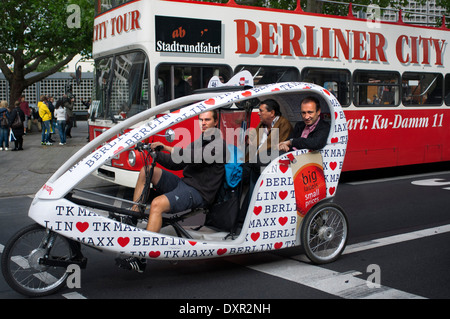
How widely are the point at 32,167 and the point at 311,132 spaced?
32.7 ft

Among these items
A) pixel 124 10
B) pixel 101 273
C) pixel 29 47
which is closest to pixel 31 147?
pixel 29 47

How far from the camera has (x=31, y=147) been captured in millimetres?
18406

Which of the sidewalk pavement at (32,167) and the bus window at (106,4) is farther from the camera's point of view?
the sidewalk pavement at (32,167)

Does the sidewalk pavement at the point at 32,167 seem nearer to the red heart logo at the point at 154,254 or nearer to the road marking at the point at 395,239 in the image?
the road marking at the point at 395,239

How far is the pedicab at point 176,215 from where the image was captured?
443cm

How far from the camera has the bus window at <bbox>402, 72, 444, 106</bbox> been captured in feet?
39.0

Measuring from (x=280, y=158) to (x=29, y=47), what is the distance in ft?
68.4

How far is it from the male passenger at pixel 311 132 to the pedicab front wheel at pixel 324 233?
24.4 inches

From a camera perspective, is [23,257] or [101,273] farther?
[101,273]

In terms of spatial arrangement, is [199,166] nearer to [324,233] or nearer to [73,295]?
[324,233]

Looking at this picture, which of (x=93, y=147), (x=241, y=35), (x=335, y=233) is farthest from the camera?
(x=241, y=35)

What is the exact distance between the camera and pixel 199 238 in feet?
17.0

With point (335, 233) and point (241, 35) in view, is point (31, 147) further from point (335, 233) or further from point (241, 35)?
point (335, 233)

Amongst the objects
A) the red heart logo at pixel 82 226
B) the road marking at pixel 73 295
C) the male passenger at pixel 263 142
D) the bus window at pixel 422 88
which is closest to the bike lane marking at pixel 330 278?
the male passenger at pixel 263 142
